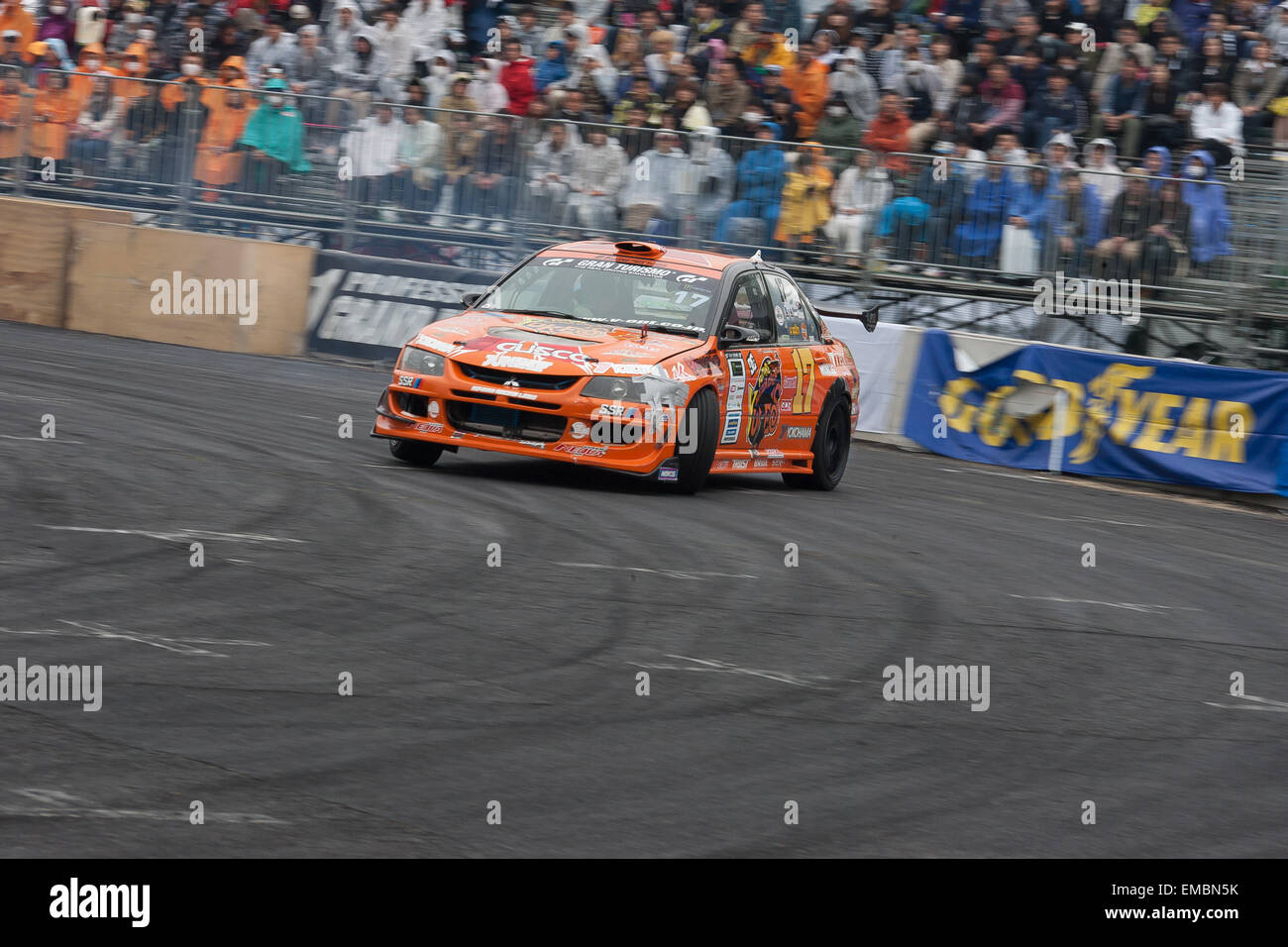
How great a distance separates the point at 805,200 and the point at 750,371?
6.25 meters

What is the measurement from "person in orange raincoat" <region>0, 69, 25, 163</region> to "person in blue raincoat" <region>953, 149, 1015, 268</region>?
10958 millimetres

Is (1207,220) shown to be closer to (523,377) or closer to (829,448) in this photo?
(829,448)

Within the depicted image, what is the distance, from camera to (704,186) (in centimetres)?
1878

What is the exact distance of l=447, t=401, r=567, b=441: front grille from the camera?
451 inches

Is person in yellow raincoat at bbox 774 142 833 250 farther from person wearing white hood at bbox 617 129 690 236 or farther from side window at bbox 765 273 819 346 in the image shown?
side window at bbox 765 273 819 346

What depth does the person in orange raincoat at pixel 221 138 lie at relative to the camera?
20.3 metres

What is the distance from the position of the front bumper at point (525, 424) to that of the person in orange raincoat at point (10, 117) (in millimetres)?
11475

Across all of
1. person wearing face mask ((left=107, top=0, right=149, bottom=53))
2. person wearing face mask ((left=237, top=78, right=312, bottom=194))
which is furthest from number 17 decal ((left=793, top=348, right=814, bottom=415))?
person wearing face mask ((left=107, top=0, right=149, bottom=53))

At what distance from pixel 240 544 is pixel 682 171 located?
1103cm

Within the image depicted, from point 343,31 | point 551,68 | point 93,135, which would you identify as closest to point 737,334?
point 551,68

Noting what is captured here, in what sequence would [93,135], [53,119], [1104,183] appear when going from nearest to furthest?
[1104,183] < [93,135] < [53,119]

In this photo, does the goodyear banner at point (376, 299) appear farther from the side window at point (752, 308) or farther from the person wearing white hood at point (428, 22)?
the side window at point (752, 308)

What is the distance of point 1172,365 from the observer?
1647cm

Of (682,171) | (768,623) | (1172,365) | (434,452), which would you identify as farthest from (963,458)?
(768,623)
